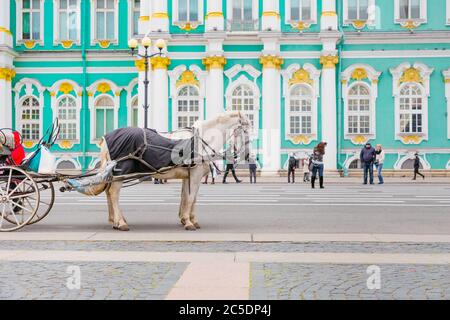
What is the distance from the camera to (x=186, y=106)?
37.1 meters

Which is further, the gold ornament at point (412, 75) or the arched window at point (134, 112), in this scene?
the arched window at point (134, 112)

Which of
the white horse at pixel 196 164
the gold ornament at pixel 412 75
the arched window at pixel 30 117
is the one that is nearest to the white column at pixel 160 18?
the arched window at pixel 30 117

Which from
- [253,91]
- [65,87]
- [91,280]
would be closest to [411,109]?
[253,91]

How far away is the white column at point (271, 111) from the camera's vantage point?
117ft

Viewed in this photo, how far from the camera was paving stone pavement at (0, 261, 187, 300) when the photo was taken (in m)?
6.12

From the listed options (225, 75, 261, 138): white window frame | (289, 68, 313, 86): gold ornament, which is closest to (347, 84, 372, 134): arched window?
(289, 68, 313, 86): gold ornament

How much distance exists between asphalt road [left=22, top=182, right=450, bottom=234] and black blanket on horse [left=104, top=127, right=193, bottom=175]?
1143 mm

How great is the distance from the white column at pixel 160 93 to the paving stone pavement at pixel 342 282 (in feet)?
96.5

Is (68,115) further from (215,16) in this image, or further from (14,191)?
(14,191)

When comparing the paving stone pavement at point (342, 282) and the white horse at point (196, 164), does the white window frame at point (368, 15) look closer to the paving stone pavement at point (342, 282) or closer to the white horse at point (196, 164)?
the white horse at point (196, 164)

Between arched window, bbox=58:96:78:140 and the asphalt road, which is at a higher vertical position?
arched window, bbox=58:96:78:140

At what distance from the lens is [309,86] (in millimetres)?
36375

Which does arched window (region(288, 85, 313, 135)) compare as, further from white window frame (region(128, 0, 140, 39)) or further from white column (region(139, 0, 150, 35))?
white window frame (region(128, 0, 140, 39))
